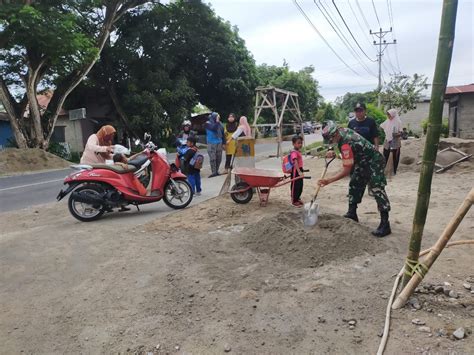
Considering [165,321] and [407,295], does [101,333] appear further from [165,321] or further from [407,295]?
[407,295]

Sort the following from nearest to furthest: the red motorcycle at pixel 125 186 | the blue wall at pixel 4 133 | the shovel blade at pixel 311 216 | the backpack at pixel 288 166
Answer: the shovel blade at pixel 311 216
the red motorcycle at pixel 125 186
the backpack at pixel 288 166
the blue wall at pixel 4 133

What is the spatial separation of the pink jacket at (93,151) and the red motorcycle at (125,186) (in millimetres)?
279

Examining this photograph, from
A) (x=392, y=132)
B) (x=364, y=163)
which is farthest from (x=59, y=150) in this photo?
(x=364, y=163)

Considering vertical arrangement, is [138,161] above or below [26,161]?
above

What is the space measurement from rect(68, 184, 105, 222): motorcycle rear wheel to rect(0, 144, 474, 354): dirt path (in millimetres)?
476

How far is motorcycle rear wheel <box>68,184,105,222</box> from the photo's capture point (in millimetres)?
6231

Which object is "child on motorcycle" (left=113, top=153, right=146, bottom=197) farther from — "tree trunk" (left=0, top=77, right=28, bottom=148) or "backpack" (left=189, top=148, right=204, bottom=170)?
"tree trunk" (left=0, top=77, right=28, bottom=148)

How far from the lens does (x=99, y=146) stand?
6.45m

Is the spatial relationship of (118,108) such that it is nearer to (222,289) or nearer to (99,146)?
(99,146)

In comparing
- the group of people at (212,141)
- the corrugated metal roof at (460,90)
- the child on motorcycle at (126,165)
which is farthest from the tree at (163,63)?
the child on motorcycle at (126,165)

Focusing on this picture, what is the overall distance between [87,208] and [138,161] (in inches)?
43.0

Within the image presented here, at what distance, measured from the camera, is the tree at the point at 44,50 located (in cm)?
1659

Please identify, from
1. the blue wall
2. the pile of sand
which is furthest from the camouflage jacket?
the blue wall

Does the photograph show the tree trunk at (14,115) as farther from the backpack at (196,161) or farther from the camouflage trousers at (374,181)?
the camouflage trousers at (374,181)
